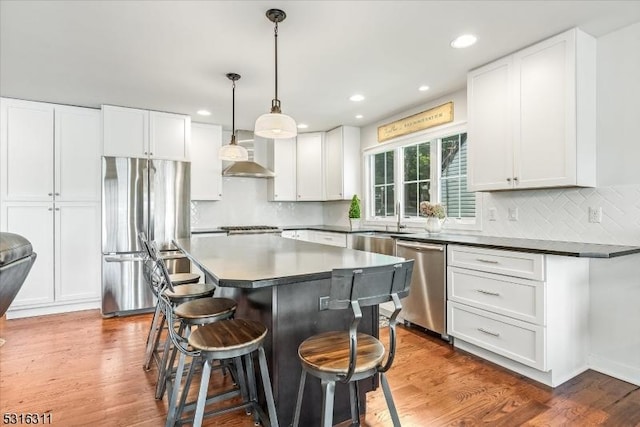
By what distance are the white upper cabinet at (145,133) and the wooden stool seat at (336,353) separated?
3569 millimetres

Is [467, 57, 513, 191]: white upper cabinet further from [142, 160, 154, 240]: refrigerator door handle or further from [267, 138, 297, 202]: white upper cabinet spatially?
[142, 160, 154, 240]: refrigerator door handle

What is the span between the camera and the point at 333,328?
72.6 inches

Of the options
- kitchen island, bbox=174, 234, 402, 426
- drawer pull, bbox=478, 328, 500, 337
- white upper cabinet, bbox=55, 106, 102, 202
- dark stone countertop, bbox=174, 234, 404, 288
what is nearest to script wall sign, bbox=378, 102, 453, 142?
drawer pull, bbox=478, 328, 500, 337

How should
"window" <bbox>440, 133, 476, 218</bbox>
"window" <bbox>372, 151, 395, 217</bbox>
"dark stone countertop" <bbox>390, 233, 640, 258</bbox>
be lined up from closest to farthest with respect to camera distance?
"dark stone countertop" <bbox>390, 233, 640, 258</bbox> < "window" <bbox>440, 133, 476, 218</bbox> < "window" <bbox>372, 151, 395, 217</bbox>

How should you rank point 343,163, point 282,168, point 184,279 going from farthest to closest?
point 282,168 < point 343,163 < point 184,279

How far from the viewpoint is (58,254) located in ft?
13.1

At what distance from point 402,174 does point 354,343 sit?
11.5 ft

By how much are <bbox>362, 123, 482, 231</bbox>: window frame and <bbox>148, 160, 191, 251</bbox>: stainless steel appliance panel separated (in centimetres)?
245

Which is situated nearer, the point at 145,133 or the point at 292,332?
the point at 292,332

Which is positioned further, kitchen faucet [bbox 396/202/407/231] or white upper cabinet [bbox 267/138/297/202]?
white upper cabinet [bbox 267/138/297/202]

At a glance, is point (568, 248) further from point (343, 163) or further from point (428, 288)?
point (343, 163)

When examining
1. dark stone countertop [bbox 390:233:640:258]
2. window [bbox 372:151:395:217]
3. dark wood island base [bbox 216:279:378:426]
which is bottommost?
dark wood island base [bbox 216:279:378:426]

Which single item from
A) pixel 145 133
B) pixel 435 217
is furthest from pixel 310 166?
pixel 435 217

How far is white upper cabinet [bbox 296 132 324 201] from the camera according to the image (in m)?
5.41
